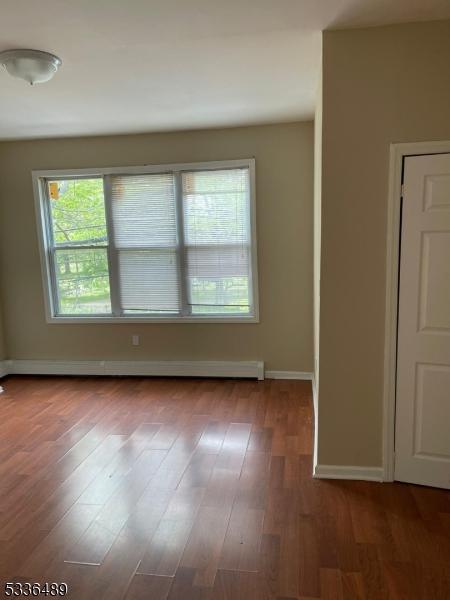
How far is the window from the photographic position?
4430 millimetres

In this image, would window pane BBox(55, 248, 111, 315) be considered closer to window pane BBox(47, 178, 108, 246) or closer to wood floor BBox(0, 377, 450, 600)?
window pane BBox(47, 178, 108, 246)

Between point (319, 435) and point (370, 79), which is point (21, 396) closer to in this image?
point (319, 435)

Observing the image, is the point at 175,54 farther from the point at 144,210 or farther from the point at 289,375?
the point at 289,375

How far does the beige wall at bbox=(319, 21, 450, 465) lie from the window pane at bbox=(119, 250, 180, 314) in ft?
7.79

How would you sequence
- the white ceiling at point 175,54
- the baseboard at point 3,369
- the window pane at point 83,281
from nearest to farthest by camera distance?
the white ceiling at point 175,54
the window pane at point 83,281
the baseboard at point 3,369

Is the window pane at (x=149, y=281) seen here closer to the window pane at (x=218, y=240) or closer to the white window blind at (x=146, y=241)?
the white window blind at (x=146, y=241)

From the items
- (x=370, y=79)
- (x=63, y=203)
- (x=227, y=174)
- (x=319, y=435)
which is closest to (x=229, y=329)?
(x=227, y=174)

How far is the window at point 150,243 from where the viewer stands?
14.5 feet

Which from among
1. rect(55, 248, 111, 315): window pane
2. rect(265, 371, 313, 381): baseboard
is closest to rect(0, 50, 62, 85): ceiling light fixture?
rect(55, 248, 111, 315): window pane

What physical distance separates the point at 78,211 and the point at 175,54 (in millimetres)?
2641

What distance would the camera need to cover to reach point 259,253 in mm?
4406

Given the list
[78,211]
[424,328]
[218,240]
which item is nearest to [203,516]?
[424,328]

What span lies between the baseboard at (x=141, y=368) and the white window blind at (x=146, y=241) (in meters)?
0.62

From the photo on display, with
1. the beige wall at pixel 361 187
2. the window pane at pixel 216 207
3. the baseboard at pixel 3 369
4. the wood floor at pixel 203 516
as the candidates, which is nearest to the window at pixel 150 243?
the window pane at pixel 216 207
